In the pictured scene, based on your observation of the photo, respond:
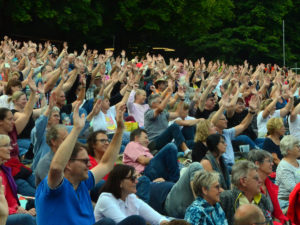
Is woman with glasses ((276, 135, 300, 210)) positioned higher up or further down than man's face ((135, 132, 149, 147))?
further down

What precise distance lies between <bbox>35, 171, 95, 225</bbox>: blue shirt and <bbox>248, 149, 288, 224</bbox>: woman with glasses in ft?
7.32

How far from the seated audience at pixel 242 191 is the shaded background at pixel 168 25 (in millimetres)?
17294

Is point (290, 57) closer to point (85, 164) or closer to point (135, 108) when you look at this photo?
point (135, 108)

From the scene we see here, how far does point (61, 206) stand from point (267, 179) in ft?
8.73

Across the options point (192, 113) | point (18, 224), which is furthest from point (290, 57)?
point (18, 224)

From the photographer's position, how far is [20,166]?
21.1ft

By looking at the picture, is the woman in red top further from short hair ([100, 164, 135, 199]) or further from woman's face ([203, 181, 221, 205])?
woman's face ([203, 181, 221, 205])

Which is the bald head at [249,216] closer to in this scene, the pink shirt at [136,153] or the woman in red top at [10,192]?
the woman in red top at [10,192]

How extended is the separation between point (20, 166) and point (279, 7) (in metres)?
24.6

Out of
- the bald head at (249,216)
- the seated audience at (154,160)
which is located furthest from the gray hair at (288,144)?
the bald head at (249,216)

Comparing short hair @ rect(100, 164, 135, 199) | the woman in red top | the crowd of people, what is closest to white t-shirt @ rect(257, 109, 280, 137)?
the crowd of people

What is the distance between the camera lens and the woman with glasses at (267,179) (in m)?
5.82

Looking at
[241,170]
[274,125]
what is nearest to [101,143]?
[241,170]

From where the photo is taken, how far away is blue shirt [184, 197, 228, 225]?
16.0 ft
